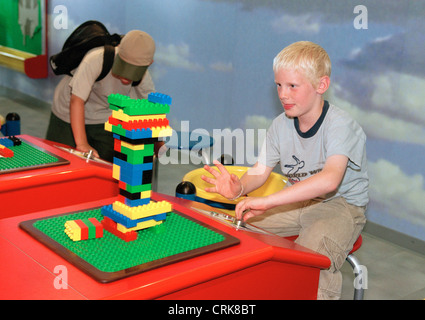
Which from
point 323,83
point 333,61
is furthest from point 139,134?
point 333,61

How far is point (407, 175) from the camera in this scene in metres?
3.33

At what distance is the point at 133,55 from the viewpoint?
9.05ft

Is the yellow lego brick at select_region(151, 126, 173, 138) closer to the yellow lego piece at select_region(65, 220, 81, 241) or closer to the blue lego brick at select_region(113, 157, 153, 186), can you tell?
the blue lego brick at select_region(113, 157, 153, 186)

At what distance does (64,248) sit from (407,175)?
2.38 metres

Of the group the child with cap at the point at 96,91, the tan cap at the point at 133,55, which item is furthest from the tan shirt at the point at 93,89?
the tan cap at the point at 133,55

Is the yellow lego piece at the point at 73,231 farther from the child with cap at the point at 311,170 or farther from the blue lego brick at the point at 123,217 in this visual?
the child with cap at the point at 311,170

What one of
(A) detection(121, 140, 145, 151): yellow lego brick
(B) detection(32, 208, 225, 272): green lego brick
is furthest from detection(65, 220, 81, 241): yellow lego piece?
(A) detection(121, 140, 145, 151): yellow lego brick

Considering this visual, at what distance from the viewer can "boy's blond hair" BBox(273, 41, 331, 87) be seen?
1.98 m

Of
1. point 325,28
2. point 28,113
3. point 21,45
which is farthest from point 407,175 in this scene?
point 21,45

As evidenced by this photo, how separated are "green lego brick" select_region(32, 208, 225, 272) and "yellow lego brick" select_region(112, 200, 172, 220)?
6 cm

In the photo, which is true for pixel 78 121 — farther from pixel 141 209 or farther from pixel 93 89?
pixel 141 209

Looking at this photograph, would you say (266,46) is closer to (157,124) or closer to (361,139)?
(361,139)

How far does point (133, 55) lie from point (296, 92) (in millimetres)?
1011

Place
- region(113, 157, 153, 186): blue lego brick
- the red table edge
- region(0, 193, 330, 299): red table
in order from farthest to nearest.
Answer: the red table edge, region(113, 157, 153, 186): blue lego brick, region(0, 193, 330, 299): red table
